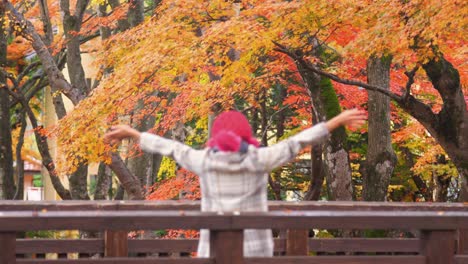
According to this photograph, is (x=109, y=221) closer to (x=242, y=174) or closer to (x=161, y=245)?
(x=242, y=174)

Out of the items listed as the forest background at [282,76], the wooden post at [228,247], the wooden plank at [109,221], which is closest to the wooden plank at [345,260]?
the wooden post at [228,247]

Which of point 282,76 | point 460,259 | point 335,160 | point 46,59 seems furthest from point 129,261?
point 282,76

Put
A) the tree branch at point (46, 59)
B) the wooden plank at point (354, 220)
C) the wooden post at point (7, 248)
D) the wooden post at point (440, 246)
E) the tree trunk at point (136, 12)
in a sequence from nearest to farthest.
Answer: the wooden post at point (7, 248)
the wooden plank at point (354, 220)
the wooden post at point (440, 246)
the tree branch at point (46, 59)
the tree trunk at point (136, 12)

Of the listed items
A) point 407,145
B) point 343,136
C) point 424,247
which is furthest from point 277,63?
point 424,247

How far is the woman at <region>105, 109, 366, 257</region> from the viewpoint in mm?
7148

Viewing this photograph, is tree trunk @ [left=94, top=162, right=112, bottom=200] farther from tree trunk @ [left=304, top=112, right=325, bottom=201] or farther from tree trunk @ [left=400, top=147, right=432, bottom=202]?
tree trunk @ [left=304, top=112, right=325, bottom=201]

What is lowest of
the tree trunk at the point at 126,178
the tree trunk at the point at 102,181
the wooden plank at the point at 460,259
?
the wooden plank at the point at 460,259

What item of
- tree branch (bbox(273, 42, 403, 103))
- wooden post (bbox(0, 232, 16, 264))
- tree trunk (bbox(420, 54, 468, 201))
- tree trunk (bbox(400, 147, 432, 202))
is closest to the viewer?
wooden post (bbox(0, 232, 16, 264))

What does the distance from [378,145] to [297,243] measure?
403 inches

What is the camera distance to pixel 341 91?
1001 inches

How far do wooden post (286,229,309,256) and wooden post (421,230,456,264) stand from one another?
3.22m

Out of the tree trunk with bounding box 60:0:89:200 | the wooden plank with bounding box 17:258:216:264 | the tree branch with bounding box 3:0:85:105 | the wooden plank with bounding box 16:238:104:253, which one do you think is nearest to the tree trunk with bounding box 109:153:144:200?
the tree branch with bounding box 3:0:85:105

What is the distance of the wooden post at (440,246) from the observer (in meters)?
7.60

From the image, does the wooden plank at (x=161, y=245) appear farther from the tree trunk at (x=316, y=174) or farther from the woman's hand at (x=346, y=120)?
the tree trunk at (x=316, y=174)
